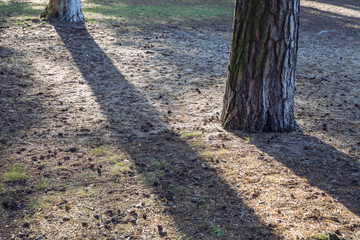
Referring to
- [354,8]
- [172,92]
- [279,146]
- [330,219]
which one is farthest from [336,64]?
[354,8]

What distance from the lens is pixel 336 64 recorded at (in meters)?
7.79

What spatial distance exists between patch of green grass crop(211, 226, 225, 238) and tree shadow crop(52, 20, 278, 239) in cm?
1

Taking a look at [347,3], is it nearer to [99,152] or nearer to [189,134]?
[189,134]

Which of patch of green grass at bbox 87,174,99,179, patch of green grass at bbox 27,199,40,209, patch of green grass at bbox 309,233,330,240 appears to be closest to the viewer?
patch of green grass at bbox 309,233,330,240

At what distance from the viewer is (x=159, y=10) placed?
48.2 feet

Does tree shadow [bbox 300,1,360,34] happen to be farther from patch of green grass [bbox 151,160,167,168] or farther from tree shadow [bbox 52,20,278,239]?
patch of green grass [bbox 151,160,167,168]

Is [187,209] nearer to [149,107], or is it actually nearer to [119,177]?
[119,177]

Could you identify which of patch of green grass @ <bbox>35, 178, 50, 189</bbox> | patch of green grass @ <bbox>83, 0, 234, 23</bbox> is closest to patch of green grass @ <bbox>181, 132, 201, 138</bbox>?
patch of green grass @ <bbox>35, 178, 50, 189</bbox>

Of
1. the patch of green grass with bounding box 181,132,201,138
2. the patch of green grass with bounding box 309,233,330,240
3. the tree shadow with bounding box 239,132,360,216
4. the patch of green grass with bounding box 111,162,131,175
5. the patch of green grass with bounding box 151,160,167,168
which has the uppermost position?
the tree shadow with bounding box 239,132,360,216

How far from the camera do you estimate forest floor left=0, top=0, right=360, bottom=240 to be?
8.98ft

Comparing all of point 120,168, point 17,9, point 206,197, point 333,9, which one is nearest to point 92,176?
point 120,168

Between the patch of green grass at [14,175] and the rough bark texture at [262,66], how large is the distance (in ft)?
7.84

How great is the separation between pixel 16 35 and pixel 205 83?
5.31 m

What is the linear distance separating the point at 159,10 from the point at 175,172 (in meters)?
12.3
